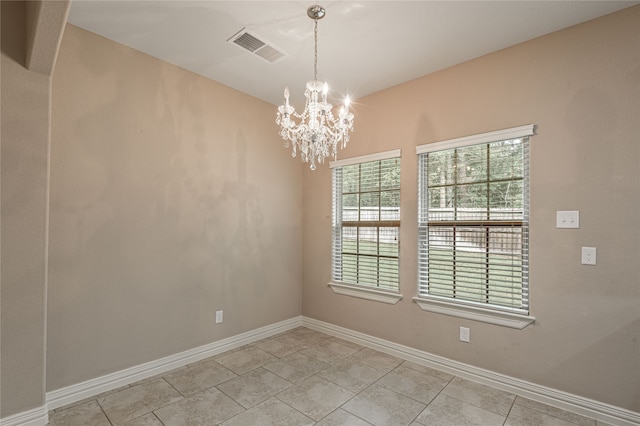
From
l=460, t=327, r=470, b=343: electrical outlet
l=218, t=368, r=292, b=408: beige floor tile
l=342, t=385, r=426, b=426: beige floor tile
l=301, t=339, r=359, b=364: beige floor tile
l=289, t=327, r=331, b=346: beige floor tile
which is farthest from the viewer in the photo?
l=289, t=327, r=331, b=346: beige floor tile

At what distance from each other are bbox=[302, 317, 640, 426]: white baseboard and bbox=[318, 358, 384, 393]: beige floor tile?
15.9 inches

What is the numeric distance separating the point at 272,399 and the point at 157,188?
2012mm

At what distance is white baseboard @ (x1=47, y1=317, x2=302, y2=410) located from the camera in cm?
221

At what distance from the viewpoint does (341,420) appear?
2082 millimetres

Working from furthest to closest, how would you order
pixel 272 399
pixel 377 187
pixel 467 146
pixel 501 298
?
pixel 377 187
pixel 467 146
pixel 501 298
pixel 272 399

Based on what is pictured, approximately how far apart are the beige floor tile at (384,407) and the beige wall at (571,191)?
71 centimetres

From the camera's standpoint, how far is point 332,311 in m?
3.72

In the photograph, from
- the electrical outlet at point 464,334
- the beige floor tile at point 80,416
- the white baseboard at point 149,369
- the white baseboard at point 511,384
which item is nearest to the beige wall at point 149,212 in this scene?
the white baseboard at point 149,369

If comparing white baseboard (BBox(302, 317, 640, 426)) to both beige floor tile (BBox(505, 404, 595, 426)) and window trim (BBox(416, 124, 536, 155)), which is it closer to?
beige floor tile (BBox(505, 404, 595, 426))

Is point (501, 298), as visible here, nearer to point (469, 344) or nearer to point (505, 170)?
point (469, 344)

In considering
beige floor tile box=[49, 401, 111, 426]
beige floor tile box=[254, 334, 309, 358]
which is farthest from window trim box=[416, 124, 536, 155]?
beige floor tile box=[49, 401, 111, 426]

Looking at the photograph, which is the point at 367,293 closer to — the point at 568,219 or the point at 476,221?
the point at 476,221

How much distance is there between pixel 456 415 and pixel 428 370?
2.22 ft

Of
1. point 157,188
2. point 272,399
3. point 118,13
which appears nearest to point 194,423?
point 272,399
